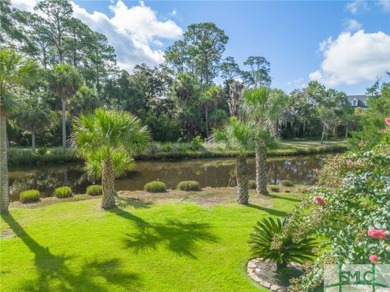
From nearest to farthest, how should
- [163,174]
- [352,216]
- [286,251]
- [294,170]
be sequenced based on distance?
[352,216] → [286,251] → [163,174] → [294,170]

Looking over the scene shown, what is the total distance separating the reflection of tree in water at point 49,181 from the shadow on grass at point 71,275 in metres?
9.63

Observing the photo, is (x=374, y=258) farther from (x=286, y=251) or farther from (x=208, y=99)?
(x=208, y=99)

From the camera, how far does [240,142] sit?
33.8ft

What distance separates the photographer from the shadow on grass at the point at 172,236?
6828 millimetres

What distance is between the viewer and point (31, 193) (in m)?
11.7

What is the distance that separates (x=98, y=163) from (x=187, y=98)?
2617 centimetres

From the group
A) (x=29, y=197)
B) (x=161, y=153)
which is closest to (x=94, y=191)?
(x=29, y=197)

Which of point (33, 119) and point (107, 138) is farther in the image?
point (33, 119)

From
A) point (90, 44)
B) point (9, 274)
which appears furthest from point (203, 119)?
point (9, 274)

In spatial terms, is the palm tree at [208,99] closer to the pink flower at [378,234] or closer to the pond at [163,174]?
the pond at [163,174]

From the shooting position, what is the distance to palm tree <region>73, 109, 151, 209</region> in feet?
30.0

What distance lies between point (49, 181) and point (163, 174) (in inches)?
292

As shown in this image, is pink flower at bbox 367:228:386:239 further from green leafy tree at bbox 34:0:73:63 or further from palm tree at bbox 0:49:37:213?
green leafy tree at bbox 34:0:73:63

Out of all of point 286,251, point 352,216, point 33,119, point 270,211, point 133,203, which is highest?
point 33,119
